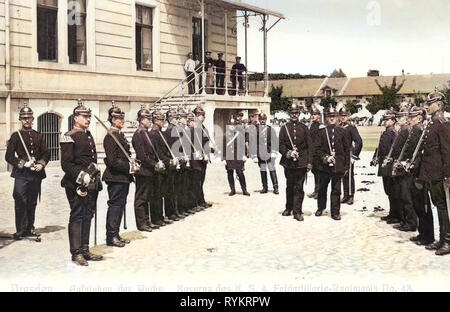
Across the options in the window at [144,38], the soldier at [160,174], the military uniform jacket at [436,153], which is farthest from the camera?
the window at [144,38]

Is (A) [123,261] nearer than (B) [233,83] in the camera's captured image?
Yes

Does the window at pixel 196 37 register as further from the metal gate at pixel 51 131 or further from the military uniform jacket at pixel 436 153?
the military uniform jacket at pixel 436 153

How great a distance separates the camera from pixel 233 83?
23625 millimetres

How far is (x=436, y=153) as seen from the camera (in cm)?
699

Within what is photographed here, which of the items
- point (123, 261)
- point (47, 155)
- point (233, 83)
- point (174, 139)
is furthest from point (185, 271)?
point (233, 83)

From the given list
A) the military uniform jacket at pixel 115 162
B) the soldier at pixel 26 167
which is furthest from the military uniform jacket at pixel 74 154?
the soldier at pixel 26 167

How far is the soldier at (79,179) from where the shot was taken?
651 centimetres

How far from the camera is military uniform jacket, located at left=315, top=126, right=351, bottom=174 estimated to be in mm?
9664

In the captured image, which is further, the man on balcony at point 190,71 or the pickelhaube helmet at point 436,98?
the man on balcony at point 190,71

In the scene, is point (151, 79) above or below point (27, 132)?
above

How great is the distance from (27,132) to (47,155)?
1.50 feet

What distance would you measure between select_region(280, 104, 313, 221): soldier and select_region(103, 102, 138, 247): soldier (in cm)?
327

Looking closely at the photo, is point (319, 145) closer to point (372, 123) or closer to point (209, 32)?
point (209, 32)

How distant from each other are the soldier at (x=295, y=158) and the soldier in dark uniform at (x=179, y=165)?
1888mm
